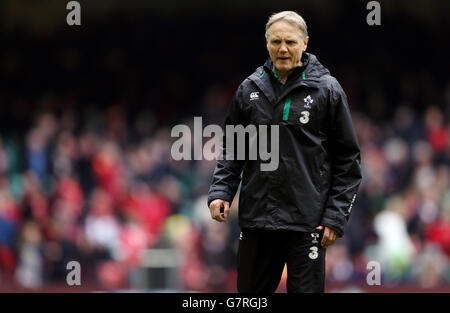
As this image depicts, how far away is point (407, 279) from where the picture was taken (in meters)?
11.4

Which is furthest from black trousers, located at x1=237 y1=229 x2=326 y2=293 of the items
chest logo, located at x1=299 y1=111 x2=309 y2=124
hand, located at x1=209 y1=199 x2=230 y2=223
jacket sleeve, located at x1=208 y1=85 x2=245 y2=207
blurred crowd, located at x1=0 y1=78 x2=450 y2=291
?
blurred crowd, located at x1=0 y1=78 x2=450 y2=291

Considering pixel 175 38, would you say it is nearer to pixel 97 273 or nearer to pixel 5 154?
pixel 5 154

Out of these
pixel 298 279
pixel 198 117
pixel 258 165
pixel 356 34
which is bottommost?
pixel 298 279

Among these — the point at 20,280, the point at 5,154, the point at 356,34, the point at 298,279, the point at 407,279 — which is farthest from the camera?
the point at 356,34

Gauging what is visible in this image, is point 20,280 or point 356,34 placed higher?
point 356,34

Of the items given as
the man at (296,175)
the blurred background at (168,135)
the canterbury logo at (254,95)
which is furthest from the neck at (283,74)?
the blurred background at (168,135)

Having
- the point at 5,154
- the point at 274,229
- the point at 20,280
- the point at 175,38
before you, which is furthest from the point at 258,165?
the point at 175,38

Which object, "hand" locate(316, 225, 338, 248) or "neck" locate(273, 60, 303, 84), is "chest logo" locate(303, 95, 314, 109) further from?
"hand" locate(316, 225, 338, 248)

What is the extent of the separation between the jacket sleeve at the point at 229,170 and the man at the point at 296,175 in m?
0.09

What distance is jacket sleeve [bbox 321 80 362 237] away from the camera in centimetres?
489

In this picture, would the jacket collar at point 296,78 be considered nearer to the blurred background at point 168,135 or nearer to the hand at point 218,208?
the hand at point 218,208

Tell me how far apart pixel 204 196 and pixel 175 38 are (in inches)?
139

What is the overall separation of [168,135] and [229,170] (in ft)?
28.7

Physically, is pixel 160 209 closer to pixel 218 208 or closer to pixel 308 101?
pixel 218 208
